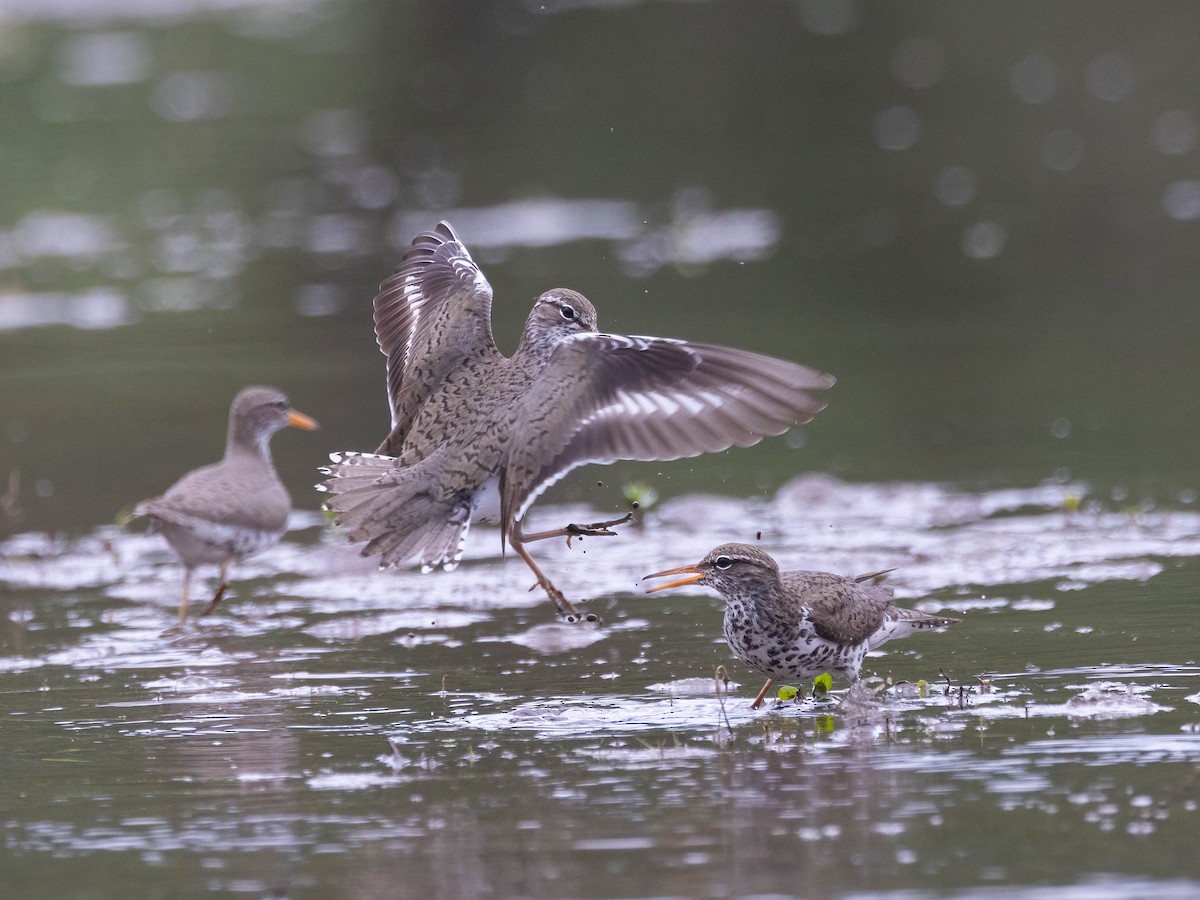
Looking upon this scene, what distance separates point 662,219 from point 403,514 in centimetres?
1462

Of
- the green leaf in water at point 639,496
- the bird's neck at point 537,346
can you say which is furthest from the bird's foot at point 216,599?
the bird's neck at point 537,346

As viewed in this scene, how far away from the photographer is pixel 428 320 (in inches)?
358

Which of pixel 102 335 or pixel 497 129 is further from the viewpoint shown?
pixel 497 129

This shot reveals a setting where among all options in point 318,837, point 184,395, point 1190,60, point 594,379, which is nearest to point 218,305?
point 184,395

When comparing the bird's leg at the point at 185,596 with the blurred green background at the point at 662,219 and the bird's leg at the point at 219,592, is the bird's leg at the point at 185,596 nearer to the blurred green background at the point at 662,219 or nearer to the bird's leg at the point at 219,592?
the bird's leg at the point at 219,592

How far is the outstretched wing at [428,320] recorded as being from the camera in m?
8.72

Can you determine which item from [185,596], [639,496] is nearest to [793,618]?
[639,496]

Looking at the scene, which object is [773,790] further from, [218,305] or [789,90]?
[789,90]

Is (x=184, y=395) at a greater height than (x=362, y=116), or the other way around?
(x=362, y=116)

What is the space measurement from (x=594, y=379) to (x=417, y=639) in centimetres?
193

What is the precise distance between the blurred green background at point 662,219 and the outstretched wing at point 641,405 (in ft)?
13.6

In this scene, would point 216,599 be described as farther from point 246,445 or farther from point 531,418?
point 531,418

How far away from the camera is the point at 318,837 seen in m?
6.08

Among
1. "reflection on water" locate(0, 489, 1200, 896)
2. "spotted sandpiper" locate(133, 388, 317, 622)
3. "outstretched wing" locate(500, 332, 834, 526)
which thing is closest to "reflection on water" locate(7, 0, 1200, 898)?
"reflection on water" locate(0, 489, 1200, 896)
